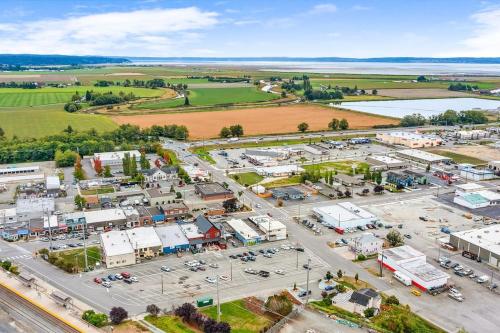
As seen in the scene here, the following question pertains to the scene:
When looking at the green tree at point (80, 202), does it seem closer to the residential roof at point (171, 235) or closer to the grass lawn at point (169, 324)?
the residential roof at point (171, 235)

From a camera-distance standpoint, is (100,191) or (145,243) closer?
(145,243)

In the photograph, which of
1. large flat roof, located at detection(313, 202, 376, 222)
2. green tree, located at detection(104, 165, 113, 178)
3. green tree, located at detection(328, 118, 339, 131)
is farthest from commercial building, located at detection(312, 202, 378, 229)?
green tree, located at detection(328, 118, 339, 131)

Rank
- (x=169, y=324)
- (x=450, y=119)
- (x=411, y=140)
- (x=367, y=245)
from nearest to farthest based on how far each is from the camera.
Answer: (x=169, y=324), (x=367, y=245), (x=411, y=140), (x=450, y=119)

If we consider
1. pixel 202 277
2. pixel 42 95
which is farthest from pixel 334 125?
pixel 42 95

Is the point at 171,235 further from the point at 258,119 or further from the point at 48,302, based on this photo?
the point at 258,119

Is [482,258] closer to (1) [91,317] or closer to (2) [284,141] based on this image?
(1) [91,317]

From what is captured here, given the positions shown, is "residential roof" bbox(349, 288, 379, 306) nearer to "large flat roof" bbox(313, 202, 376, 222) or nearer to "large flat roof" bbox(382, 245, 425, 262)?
"large flat roof" bbox(382, 245, 425, 262)

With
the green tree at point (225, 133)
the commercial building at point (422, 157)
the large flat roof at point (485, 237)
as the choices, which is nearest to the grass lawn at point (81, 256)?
the large flat roof at point (485, 237)
